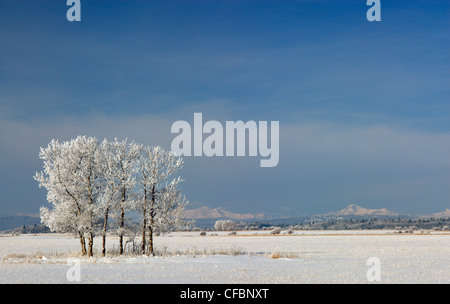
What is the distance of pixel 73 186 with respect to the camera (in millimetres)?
31562

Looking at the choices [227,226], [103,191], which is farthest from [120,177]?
[227,226]

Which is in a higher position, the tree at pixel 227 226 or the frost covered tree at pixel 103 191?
the frost covered tree at pixel 103 191

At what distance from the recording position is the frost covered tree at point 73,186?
103ft

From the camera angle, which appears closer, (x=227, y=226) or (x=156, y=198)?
(x=156, y=198)

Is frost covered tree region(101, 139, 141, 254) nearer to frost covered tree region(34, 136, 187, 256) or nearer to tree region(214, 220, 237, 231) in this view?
frost covered tree region(34, 136, 187, 256)

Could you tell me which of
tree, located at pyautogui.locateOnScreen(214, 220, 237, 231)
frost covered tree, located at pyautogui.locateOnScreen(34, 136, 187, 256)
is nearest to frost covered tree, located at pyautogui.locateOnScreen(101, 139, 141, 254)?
frost covered tree, located at pyautogui.locateOnScreen(34, 136, 187, 256)

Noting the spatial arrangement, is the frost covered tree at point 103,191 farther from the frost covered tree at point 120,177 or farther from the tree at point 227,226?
the tree at point 227,226

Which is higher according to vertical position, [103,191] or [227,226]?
[103,191]

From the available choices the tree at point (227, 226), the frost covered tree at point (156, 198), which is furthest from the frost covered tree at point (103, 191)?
the tree at point (227, 226)

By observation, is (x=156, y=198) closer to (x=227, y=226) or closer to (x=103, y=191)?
(x=103, y=191)

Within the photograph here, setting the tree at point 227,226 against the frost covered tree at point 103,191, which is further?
the tree at point 227,226
